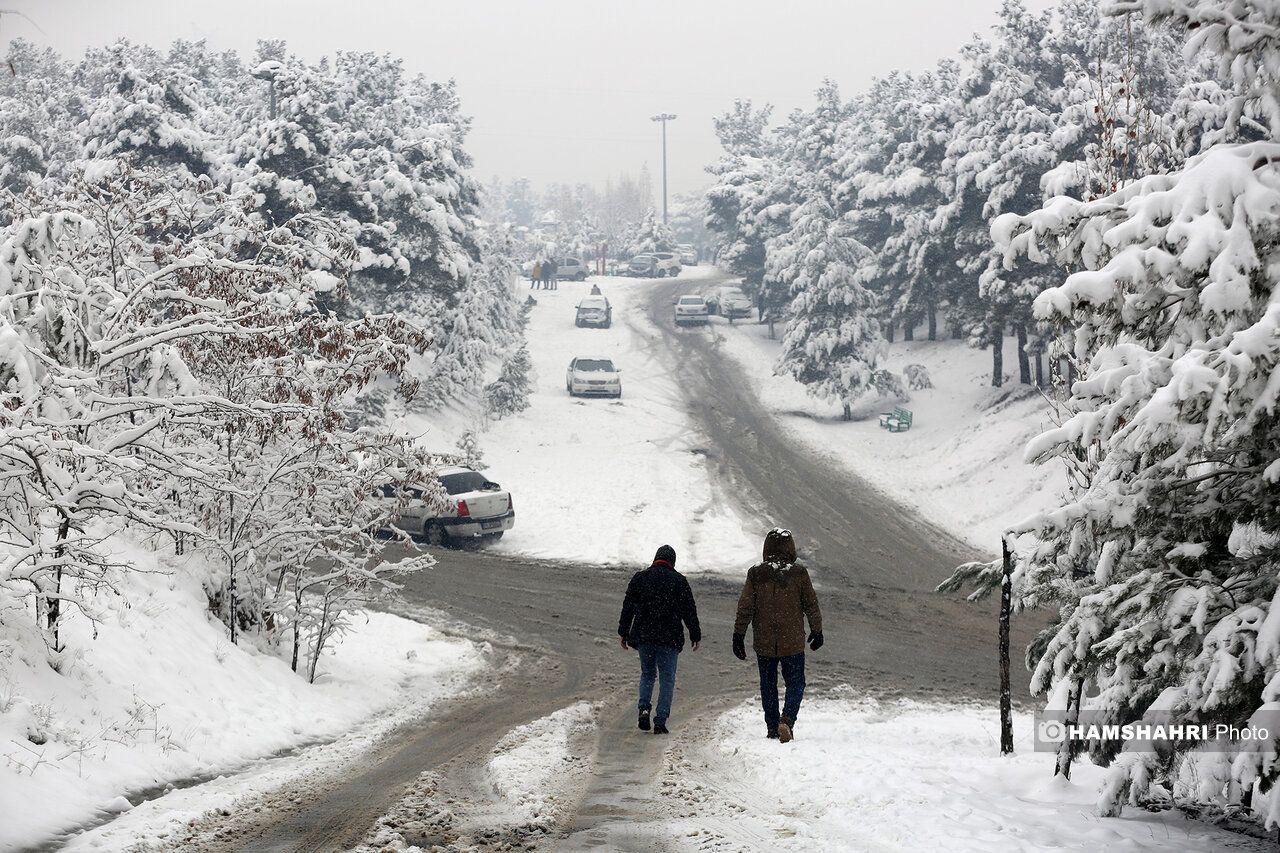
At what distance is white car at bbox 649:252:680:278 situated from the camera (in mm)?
88812

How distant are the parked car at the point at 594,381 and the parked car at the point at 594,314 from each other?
52.9 feet

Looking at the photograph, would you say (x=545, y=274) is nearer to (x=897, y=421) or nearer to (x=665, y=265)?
(x=665, y=265)

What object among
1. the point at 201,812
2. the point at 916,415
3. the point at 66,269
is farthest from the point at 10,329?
the point at 916,415

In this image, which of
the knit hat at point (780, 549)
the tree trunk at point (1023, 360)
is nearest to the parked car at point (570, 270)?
the tree trunk at point (1023, 360)

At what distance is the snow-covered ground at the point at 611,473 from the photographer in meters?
24.7

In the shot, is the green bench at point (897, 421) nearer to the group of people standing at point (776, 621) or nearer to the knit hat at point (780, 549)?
the group of people standing at point (776, 621)

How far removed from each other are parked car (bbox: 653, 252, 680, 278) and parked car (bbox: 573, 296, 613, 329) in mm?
27623

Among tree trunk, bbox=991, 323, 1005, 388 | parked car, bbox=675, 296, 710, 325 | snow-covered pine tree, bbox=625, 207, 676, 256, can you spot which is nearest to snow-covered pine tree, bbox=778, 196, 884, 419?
tree trunk, bbox=991, 323, 1005, 388

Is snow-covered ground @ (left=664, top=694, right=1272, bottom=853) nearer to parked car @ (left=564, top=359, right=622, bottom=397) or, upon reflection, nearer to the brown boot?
the brown boot

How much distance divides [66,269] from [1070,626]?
7.30 metres

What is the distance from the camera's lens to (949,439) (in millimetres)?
35562

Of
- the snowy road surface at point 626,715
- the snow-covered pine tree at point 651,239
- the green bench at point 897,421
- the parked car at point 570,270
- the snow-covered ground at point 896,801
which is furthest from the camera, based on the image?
the snow-covered pine tree at point 651,239

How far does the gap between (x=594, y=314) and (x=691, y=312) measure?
537 cm

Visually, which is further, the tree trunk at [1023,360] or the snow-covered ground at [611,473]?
the tree trunk at [1023,360]
